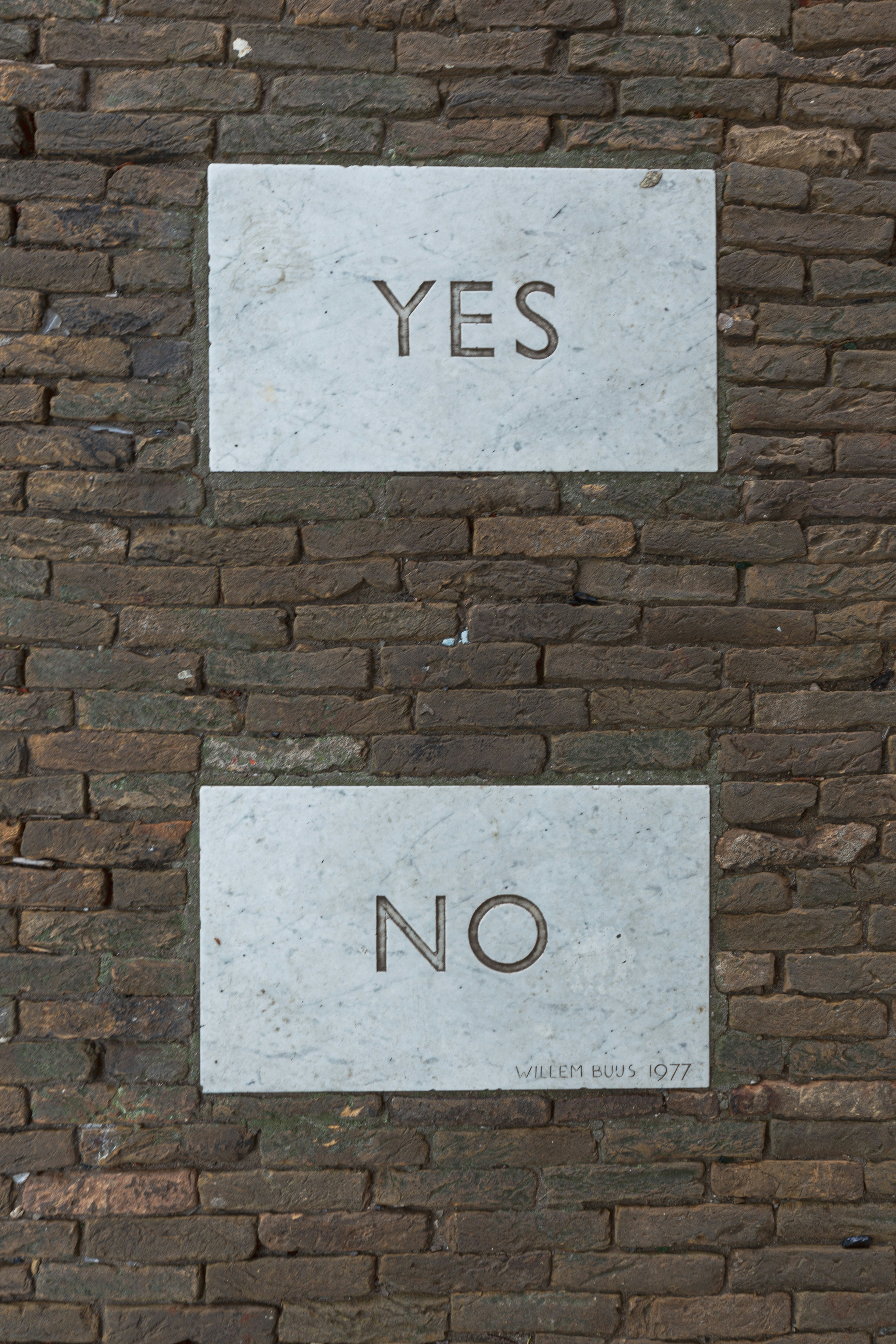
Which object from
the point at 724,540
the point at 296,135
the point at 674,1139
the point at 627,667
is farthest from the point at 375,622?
the point at 674,1139

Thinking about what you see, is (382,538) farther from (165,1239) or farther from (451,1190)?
(165,1239)

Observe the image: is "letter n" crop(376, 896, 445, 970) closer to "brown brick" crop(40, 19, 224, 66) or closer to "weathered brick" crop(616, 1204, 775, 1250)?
"weathered brick" crop(616, 1204, 775, 1250)

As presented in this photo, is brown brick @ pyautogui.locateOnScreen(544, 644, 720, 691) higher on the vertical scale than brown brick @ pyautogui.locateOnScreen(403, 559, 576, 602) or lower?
lower

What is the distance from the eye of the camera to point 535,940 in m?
1.67

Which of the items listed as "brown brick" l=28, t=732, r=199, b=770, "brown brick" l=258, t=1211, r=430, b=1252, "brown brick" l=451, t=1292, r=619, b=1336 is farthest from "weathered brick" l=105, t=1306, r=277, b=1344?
"brown brick" l=28, t=732, r=199, b=770

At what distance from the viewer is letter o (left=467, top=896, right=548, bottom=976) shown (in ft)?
5.47

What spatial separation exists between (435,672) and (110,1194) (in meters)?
1.23

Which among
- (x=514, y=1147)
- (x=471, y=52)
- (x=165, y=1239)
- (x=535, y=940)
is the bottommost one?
(x=165, y=1239)

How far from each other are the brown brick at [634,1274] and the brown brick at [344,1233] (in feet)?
0.95

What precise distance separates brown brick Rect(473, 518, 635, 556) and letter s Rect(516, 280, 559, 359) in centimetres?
33

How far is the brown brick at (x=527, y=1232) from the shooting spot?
1660 mm

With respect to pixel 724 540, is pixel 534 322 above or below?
above

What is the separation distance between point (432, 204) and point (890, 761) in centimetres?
147

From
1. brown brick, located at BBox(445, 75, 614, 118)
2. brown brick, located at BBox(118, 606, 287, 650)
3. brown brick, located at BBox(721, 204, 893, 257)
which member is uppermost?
brown brick, located at BBox(445, 75, 614, 118)
